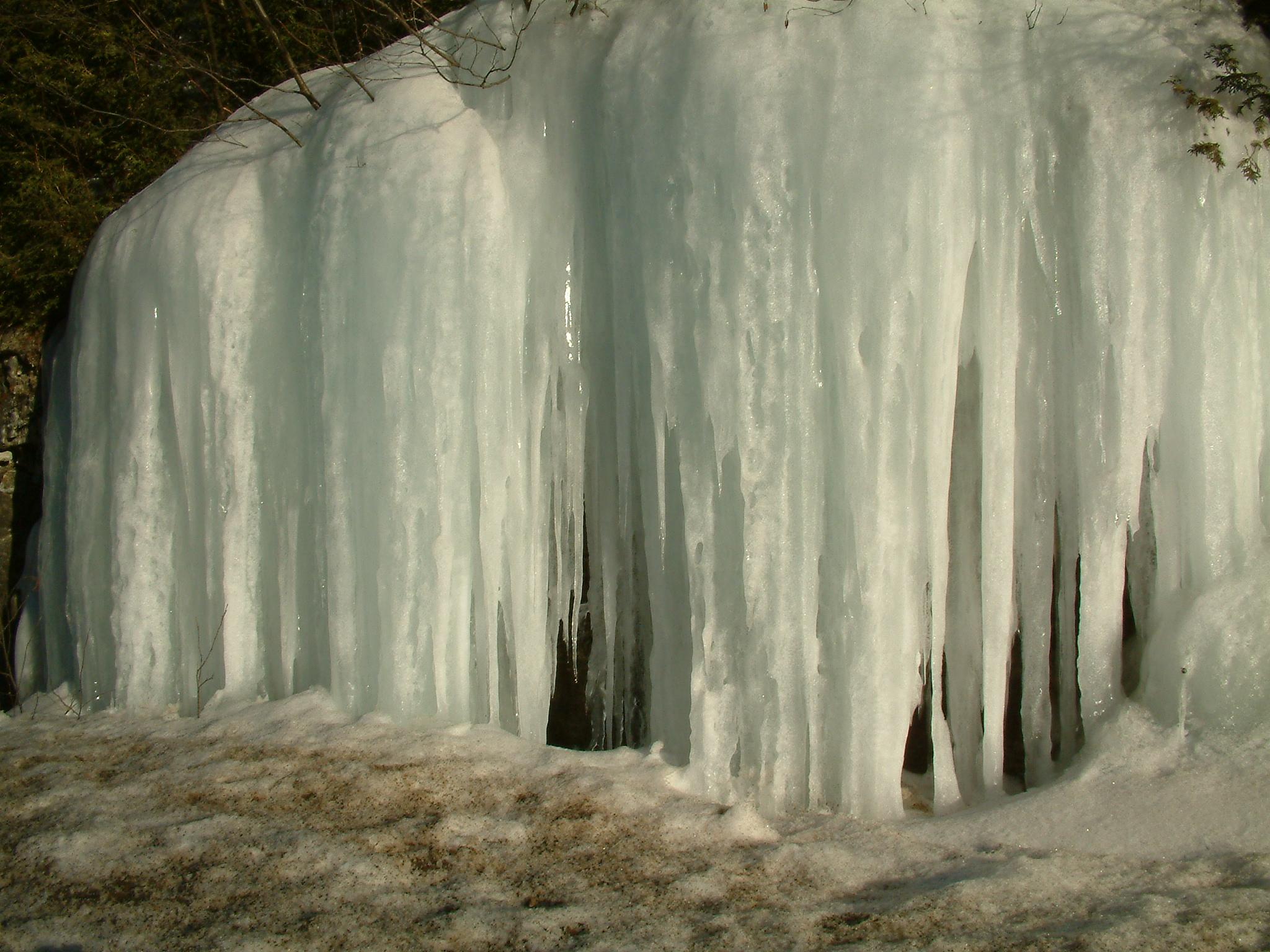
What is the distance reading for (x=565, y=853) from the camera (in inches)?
120

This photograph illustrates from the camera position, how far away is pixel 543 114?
427 cm

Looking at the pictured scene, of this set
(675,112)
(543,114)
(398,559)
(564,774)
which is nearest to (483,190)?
(543,114)

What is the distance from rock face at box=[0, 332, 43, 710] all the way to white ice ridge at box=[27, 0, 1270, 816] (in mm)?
1985

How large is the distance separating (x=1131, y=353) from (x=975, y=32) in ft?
4.17

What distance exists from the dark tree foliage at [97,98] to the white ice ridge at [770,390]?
1.74m

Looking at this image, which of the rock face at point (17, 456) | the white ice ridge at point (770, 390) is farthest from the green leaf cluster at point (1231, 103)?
the rock face at point (17, 456)

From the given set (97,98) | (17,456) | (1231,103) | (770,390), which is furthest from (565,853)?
(97,98)

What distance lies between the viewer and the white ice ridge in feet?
11.7

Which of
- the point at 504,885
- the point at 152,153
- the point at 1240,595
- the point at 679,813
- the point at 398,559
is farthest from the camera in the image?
the point at 152,153

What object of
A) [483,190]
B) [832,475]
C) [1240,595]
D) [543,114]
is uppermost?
[543,114]

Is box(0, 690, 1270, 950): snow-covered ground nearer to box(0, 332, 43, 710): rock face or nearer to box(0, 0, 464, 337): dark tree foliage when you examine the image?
box(0, 332, 43, 710): rock face

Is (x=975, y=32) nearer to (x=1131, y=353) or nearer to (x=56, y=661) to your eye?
(x=1131, y=353)

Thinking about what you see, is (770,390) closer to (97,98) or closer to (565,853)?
(565,853)

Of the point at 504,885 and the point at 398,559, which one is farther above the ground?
the point at 398,559
